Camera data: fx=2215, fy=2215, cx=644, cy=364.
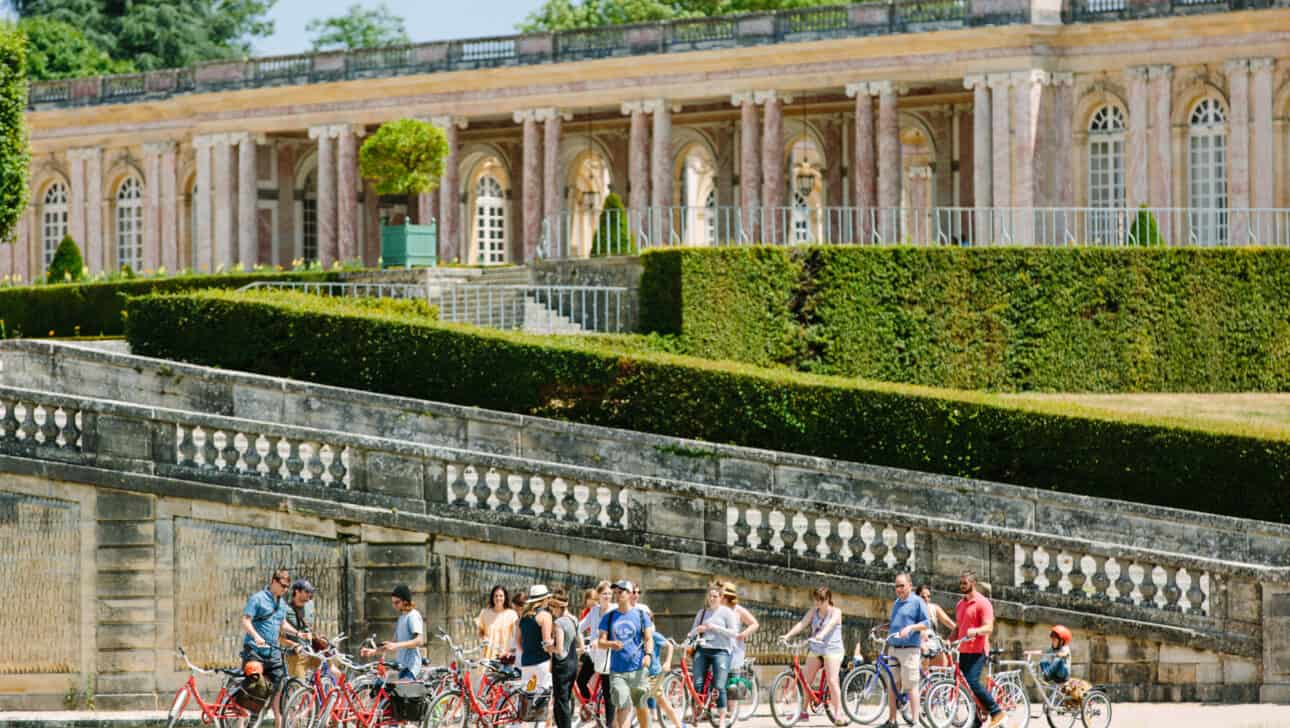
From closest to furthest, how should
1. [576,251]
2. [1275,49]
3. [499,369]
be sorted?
1. [499,369]
2. [1275,49]
3. [576,251]

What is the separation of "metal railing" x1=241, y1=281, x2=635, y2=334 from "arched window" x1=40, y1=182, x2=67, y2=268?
24320mm

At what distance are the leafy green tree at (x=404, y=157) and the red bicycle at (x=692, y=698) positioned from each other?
983 inches

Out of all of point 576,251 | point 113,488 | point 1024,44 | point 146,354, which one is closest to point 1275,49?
point 1024,44

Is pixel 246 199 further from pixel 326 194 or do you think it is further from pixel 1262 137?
pixel 1262 137

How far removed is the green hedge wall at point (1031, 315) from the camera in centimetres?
3441

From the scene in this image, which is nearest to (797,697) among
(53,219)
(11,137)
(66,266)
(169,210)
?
(11,137)

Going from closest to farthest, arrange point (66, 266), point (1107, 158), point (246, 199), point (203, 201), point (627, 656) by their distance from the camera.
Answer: point (627, 656) → point (1107, 158) → point (66, 266) → point (246, 199) → point (203, 201)

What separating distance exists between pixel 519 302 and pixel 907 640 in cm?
1921

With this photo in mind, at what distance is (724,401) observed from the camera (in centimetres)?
2736

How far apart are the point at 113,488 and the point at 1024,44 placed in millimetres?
26425

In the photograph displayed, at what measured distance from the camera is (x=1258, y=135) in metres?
43.2

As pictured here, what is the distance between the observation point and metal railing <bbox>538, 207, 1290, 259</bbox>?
41812 mm

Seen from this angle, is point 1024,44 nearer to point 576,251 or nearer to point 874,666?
point 576,251

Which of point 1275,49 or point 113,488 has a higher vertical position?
point 1275,49
